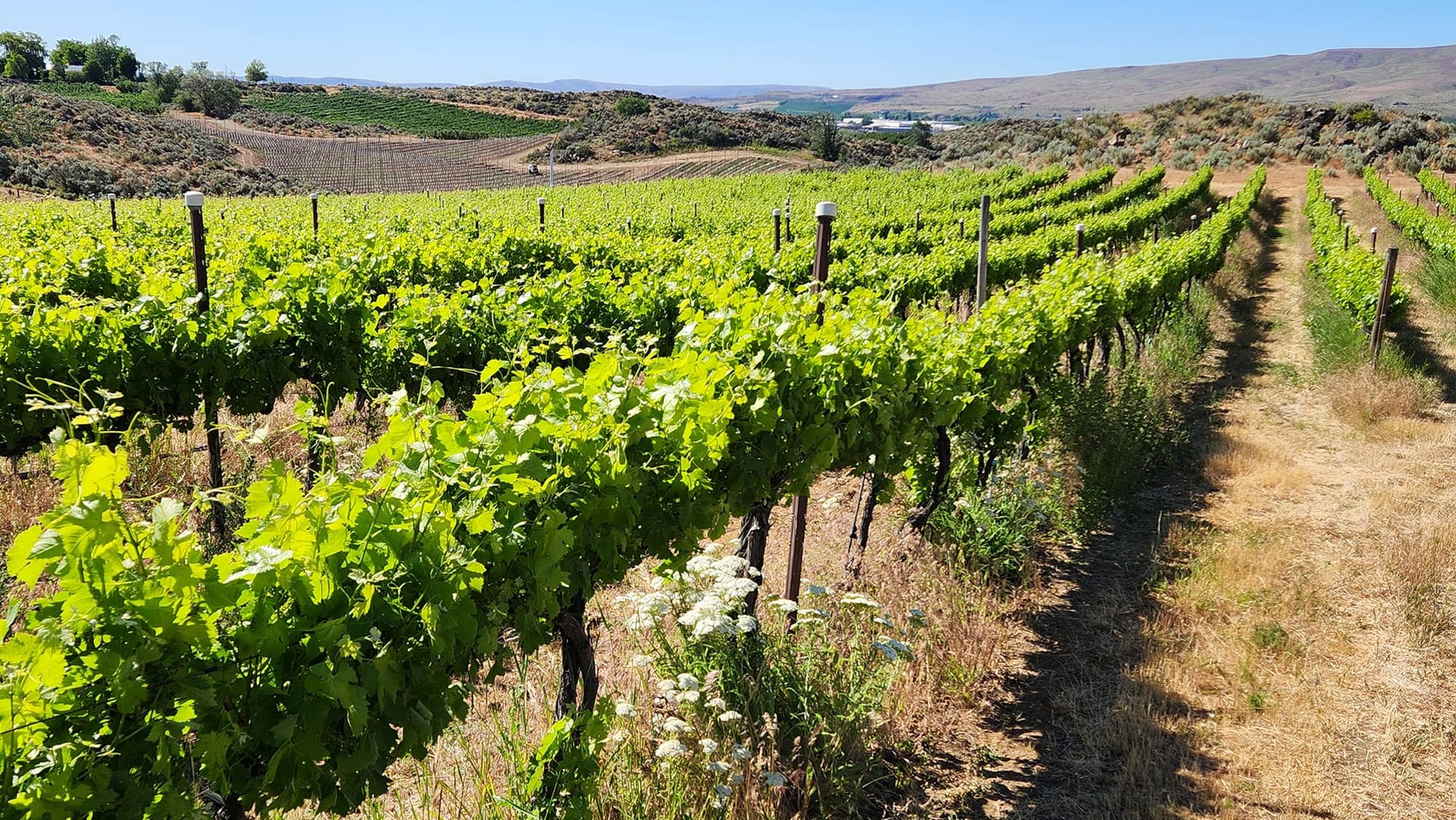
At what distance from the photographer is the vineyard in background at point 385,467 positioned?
1465mm

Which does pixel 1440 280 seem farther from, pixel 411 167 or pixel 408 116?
pixel 408 116

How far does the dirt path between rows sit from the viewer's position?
3.60 metres

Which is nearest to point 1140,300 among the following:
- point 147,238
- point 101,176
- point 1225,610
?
point 1225,610

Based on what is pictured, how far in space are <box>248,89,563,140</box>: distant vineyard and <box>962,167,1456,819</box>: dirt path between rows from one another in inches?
2687

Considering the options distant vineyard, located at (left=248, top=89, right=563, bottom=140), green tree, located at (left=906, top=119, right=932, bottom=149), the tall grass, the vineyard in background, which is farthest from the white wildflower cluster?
green tree, located at (left=906, top=119, right=932, bottom=149)

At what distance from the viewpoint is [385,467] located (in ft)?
13.7

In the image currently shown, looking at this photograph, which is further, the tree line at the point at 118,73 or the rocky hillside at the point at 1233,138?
the tree line at the point at 118,73

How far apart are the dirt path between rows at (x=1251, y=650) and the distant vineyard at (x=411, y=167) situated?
140 feet

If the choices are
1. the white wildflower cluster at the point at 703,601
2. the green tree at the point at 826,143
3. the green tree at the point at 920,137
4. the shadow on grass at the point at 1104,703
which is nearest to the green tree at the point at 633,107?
the green tree at the point at 826,143

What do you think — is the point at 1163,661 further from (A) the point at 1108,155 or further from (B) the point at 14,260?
(A) the point at 1108,155

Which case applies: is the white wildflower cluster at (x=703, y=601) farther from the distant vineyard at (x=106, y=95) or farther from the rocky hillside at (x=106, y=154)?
the distant vineyard at (x=106, y=95)

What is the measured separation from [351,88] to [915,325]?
96.1 metres

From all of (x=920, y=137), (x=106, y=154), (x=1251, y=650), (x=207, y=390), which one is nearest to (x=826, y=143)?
(x=920, y=137)

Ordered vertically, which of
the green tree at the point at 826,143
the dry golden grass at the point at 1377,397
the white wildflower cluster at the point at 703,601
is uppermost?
the green tree at the point at 826,143
